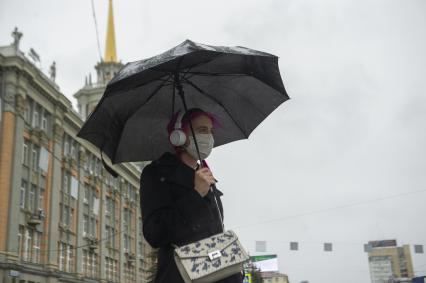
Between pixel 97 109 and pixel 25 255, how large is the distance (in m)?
30.4

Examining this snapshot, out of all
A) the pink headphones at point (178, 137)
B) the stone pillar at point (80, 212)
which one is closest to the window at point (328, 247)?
the stone pillar at point (80, 212)

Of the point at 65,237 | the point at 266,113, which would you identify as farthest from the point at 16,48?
the point at 266,113

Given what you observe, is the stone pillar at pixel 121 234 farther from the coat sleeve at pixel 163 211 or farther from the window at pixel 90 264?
the coat sleeve at pixel 163 211

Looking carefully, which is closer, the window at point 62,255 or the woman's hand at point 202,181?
the woman's hand at point 202,181

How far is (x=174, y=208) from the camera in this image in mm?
2482

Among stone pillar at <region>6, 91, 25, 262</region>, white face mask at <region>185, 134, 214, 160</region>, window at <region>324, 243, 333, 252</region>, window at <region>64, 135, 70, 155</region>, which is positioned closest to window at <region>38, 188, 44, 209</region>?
stone pillar at <region>6, 91, 25, 262</region>

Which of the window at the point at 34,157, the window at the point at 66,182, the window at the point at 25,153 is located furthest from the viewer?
the window at the point at 66,182

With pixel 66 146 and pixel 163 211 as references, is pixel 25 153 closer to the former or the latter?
pixel 66 146

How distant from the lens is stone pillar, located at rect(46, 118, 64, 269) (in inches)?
1320

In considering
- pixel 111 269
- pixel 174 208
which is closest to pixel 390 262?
pixel 111 269

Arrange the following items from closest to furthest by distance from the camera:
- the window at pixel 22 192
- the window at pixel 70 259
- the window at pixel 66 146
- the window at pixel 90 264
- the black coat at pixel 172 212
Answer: the black coat at pixel 172 212
the window at pixel 22 192
the window at pixel 70 259
the window at pixel 66 146
the window at pixel 90 264

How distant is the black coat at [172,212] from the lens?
2400 millimetres

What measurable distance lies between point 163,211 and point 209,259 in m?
0.37

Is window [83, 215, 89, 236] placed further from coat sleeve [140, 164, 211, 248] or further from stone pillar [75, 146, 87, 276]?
coat sleeve [140, 164, 211, 248]
